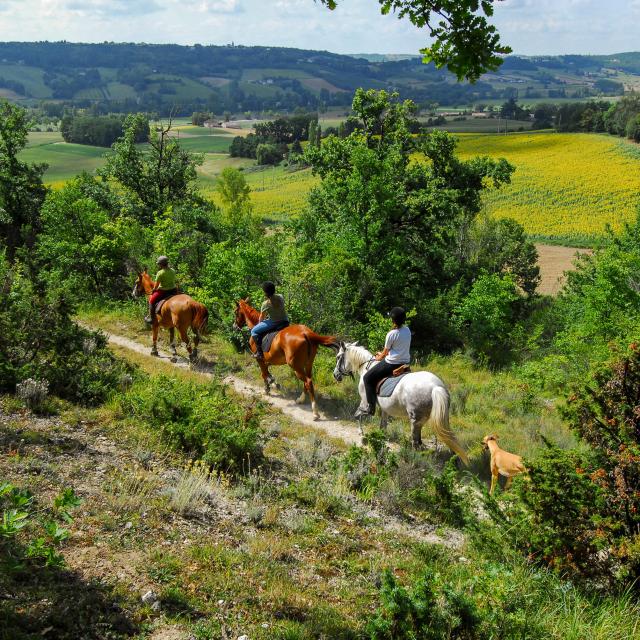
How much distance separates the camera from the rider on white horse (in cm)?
1036

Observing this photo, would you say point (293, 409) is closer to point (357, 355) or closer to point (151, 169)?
point (357, 355)

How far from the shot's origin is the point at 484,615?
4.72 meters

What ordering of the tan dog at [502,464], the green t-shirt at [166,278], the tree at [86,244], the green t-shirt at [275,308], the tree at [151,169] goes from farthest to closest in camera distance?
the tree at [151,169] < the tree at [86,244] < the green t-shirt at [166,278] < the green t-shirt at [275,308] < the tan dog at [502,464]

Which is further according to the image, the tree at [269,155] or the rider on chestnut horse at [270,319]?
the tree at [269,155]

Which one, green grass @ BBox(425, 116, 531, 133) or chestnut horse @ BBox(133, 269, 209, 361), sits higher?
green grass @ BBox(425, 116, 531, 133)

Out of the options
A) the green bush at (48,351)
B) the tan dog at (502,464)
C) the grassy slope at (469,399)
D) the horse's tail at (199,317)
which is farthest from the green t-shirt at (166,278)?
the tan dog at (502,464)

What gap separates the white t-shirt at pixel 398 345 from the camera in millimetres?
10391

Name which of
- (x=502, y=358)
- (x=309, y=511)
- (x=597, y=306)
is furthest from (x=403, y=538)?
(x=502, y=358)

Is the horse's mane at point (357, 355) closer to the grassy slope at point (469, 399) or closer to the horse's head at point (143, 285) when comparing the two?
the grassy slope at point (469, 399)

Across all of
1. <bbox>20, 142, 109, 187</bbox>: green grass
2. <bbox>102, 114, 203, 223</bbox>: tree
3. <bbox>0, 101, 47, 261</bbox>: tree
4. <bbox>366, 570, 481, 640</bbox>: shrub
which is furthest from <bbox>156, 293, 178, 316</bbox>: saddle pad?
<bbox>20, 142, 109, 187</bbox>: green grass

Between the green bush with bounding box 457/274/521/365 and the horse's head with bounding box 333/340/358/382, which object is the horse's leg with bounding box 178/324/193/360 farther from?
the green bush with bounding box 457/274/521/365

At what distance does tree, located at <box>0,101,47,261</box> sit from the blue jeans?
1874 cm

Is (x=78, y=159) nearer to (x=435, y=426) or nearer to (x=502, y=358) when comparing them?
(x=502, y=358)

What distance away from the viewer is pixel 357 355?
1159 centimetres
